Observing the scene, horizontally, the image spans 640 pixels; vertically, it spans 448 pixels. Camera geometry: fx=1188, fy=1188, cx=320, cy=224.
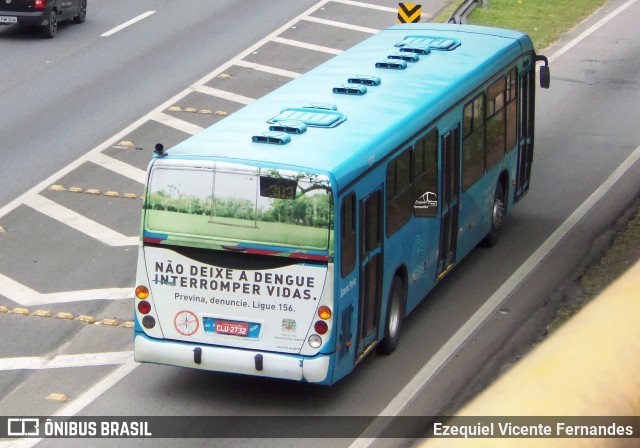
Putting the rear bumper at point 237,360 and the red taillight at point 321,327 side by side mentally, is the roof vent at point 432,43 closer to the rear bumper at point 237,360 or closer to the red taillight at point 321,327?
the red taillight at point 321,327

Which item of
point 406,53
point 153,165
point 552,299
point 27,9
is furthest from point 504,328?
point 27,9

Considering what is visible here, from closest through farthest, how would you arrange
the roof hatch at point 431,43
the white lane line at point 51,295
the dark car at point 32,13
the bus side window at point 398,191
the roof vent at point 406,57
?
the bus side window at point 398,191, the white lane line at point 51,295, the roof vent at point 406,57, the roof hatch at point 431,43, the dark car at point 32,13

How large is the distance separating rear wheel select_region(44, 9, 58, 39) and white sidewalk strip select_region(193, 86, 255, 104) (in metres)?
5.73

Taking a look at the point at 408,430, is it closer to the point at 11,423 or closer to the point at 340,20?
the point at 11,423

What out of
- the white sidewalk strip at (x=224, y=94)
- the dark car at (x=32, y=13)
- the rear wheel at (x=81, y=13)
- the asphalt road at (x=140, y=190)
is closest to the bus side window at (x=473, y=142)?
the asphalt road at (x=140, y=190)

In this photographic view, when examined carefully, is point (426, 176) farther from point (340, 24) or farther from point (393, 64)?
→ point (340, 24)

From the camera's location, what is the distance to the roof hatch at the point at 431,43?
16.1m

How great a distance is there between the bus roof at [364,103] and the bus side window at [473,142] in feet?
1.07

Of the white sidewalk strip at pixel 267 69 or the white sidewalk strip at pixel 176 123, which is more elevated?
the white sidewalk strip at pixel 267 69

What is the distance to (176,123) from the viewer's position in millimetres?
23328

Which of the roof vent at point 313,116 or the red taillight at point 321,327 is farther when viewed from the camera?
the roof vent at point 313,116

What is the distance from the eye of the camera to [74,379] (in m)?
12.7

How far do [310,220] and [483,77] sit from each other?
5.37 meters

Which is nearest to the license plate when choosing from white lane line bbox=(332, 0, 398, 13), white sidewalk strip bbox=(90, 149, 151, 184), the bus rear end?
the bus rear end
